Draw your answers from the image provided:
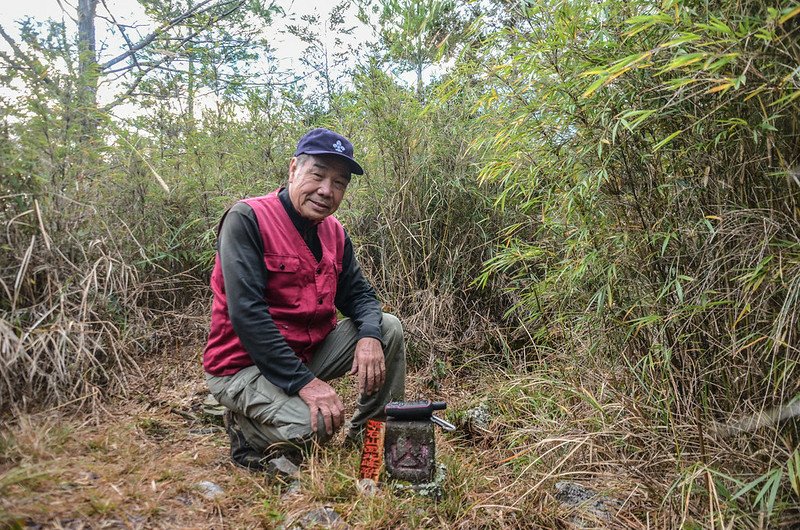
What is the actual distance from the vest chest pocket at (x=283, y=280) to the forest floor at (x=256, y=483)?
2.39 feet

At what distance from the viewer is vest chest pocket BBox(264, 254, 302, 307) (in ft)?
8.22

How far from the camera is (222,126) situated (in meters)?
4.56

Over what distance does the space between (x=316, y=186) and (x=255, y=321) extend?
2.46 feet

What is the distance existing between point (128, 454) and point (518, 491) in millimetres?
1723

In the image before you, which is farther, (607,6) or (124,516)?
(607,6)

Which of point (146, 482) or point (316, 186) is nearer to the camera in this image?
point (146, 482)

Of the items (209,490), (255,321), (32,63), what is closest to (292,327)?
(255,321)

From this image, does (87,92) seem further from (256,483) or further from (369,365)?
(256,483)

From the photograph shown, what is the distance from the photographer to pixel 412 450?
7.18ft

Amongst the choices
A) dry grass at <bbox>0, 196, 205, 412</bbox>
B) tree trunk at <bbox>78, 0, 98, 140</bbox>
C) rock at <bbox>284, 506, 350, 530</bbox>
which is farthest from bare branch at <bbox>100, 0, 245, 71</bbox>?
rock at <bbox>284, 506, 350, 530</bbox>

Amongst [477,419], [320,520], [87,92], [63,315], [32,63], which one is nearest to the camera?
[320,520]

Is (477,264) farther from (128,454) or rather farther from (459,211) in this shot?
(128,454)

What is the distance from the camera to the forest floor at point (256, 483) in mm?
1729

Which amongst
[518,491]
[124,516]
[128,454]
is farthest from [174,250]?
[518,491]
